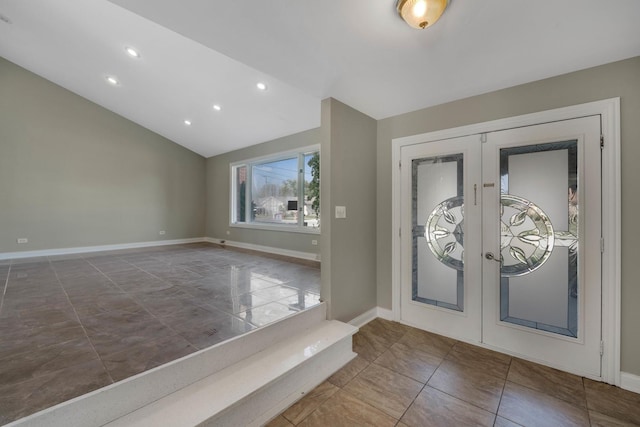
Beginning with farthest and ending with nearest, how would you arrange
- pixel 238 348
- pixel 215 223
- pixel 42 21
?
pixel 215 223
pixel 42 21
pixel 238 348

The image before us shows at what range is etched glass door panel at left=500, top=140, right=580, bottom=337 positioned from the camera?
2.03 m

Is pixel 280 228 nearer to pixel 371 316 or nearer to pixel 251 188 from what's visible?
pixel 251 188

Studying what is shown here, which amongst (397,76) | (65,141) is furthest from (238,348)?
(65,141)

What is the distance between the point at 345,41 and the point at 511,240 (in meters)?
2.24

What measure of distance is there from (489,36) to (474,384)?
8.38ft

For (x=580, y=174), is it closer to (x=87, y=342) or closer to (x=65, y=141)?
(x=87, y=342)

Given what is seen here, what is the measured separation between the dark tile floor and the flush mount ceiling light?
249cm

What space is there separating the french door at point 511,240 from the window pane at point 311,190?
2469 mm

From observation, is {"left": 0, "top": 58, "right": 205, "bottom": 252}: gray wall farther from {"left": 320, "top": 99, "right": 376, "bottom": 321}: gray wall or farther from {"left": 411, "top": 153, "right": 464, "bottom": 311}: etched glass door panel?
{"left": 411, "top": 153, "right": 464, "bottom": 311}: etched glass door panel

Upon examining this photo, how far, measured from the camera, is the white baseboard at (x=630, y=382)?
1799 millimetres

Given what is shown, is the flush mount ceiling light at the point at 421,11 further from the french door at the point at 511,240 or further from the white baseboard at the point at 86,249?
the white baseboard at the point at 86,249

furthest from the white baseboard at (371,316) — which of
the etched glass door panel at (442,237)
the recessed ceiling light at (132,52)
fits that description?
the recessed ceiling light at (132,52)

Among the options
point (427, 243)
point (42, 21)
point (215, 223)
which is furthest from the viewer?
point (215, 223)

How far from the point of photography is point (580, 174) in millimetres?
1980
